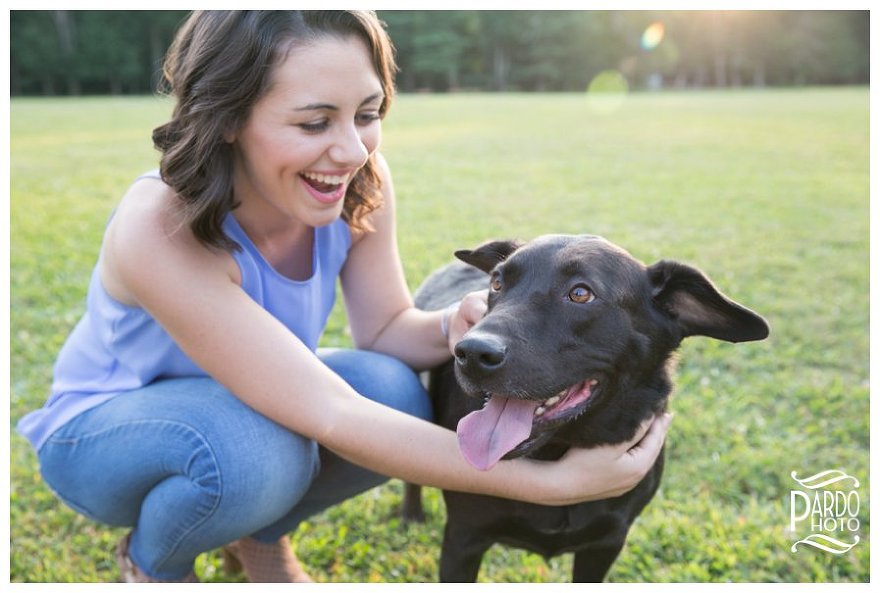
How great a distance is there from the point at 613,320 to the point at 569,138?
1658 cm

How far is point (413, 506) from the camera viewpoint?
3.64 meters

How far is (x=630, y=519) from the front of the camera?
2.89 metres

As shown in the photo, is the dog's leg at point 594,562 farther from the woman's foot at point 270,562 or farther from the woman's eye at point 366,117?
the woman's eye at point 366,117

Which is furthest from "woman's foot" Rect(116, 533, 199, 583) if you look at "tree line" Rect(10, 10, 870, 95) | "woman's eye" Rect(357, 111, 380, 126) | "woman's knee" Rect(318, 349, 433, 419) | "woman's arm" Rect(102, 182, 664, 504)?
"tree line" Rect(10, 10, 870, 95)

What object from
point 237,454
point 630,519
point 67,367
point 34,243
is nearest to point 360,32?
point 237,454

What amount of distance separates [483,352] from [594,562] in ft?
3.88

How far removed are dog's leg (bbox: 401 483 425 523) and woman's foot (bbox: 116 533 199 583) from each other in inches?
37.3

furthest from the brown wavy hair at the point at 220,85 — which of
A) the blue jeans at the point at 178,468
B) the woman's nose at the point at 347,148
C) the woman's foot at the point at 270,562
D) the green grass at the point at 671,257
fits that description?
the green grass at the point at 671,257

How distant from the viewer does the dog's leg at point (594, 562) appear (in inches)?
115

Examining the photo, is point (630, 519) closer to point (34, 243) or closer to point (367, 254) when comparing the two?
point (367, 254)

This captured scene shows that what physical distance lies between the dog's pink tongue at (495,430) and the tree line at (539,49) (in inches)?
1691

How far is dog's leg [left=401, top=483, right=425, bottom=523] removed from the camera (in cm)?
361

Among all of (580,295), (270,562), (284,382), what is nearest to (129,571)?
(270,562)

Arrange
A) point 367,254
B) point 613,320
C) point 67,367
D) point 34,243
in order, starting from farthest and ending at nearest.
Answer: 1. point 34,243
2. point 367,254
3. point 67,367
4. point 613,320
